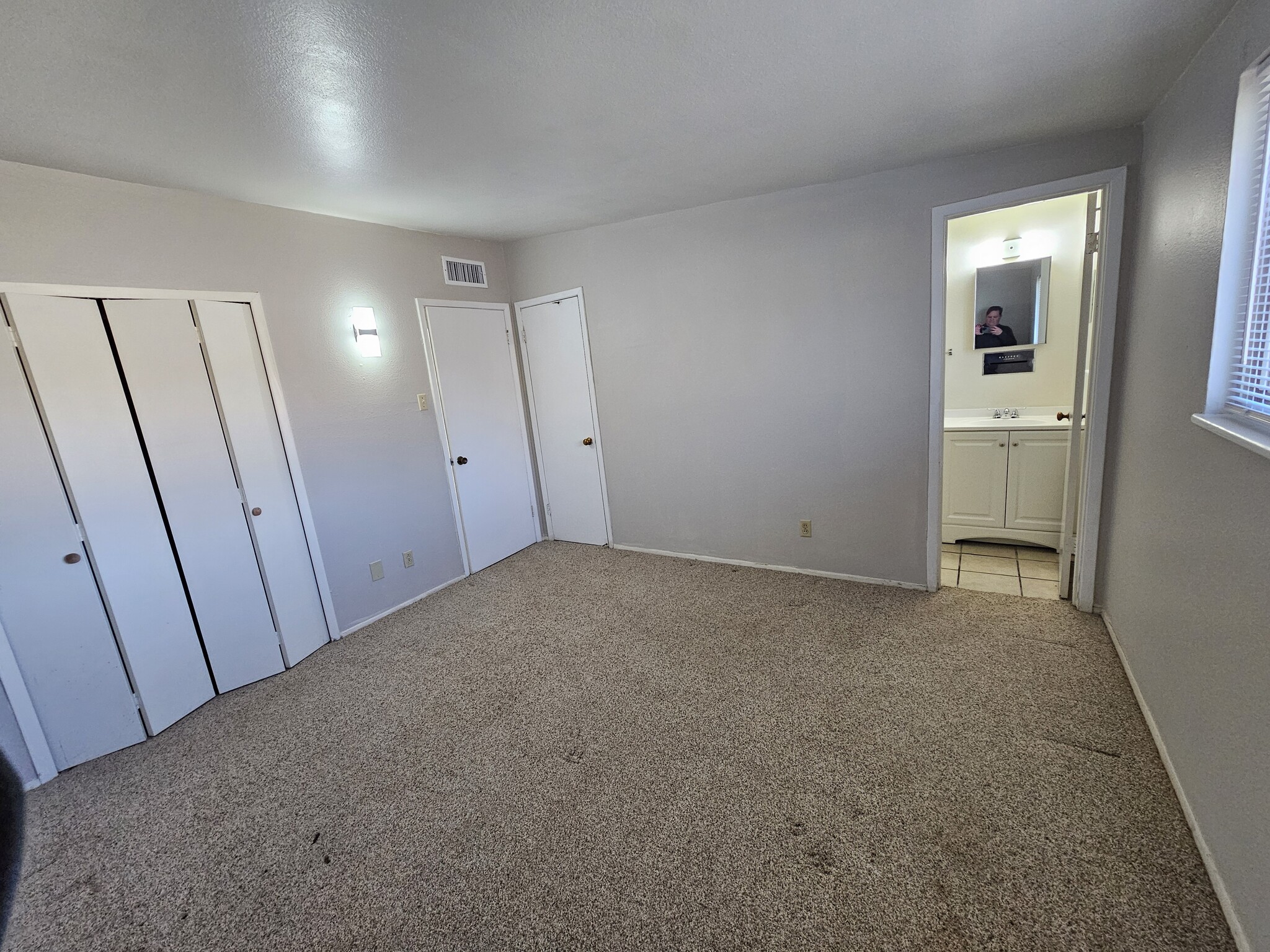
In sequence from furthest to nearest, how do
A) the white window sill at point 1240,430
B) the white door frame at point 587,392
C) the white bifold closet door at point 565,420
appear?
the white bifold closet door at point 565,420
the white door frame at point 587,392
the white window sill at point 1240,430

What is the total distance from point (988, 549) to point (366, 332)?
455cm

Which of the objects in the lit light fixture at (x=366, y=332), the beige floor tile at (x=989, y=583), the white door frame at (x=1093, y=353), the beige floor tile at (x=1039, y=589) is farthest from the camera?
the lit light fixture at (x=366, y=332)

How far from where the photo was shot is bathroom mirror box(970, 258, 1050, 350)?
365 centimetres

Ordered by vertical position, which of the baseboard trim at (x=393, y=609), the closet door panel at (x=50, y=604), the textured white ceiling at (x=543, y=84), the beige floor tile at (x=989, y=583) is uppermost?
the textured white ceiling at (x=543, y=84)

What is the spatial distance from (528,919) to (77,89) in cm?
287

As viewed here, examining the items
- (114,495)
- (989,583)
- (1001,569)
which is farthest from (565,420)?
(1001,569)

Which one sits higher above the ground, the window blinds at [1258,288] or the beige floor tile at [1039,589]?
the window blinds at [1258,288]

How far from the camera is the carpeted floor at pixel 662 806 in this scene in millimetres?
1490

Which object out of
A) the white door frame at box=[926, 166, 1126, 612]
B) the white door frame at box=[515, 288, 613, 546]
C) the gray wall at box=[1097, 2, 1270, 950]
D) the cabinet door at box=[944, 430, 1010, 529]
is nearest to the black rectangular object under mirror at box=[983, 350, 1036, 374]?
the cabinet door at box=[944, 430, 1010, 529]

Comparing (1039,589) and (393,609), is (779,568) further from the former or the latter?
(393,609)

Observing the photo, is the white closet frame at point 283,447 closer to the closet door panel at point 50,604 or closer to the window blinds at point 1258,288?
the closet door panel at point 50,604

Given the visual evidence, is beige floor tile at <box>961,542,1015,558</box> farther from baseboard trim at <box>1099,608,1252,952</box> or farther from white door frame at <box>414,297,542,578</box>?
white door frame at <box>414,297,542,578</box>

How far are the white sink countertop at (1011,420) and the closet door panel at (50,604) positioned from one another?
491 cm

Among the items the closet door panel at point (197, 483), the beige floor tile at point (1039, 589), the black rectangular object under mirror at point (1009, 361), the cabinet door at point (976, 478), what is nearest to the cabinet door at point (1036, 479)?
the cabinet door at point (976, 478)
